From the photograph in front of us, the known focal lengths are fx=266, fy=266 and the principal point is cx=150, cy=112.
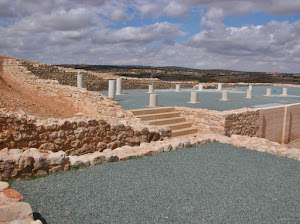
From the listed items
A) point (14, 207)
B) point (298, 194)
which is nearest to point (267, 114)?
point (298, 194)

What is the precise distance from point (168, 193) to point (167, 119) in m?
9.14

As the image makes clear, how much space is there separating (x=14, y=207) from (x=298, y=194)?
17.2 feet

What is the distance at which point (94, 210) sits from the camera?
412 cm

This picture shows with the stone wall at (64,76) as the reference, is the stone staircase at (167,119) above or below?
below

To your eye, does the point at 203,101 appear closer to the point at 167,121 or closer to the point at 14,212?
the point at 167,121

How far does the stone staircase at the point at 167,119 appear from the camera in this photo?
13422mm

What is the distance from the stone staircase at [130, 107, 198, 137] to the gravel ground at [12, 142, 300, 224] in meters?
6.36

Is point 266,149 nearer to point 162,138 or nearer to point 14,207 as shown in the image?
point 162,138

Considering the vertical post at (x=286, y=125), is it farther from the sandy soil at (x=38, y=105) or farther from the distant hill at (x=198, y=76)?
the distant hill at (x=198, y=76)

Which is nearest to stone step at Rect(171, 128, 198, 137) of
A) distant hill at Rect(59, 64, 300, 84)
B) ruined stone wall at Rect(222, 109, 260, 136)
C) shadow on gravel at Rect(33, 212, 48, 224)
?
ruined stone wall at Rect(222, 109, 260, 136)

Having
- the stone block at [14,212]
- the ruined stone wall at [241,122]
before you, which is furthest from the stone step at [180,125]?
the stone block at [14,212]

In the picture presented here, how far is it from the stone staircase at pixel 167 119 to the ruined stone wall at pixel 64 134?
185 inches

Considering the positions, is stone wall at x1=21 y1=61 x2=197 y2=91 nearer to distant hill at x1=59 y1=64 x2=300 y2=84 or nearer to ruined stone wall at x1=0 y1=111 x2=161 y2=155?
ruined stone wall at x1=0 y1=111 x2=161 y2=155

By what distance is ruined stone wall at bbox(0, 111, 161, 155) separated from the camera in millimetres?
6945
